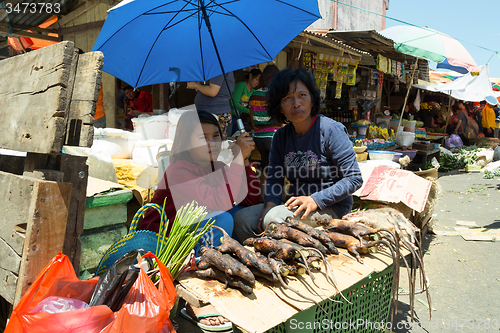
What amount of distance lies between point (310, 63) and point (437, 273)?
501 cm

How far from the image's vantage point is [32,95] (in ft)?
5.14

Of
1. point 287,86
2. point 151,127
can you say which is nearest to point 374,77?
point 151,127

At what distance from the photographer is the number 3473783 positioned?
239 inches

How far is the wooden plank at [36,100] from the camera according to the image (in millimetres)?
1424

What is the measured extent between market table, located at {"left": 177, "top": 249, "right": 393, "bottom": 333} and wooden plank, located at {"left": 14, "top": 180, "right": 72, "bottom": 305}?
623 mm

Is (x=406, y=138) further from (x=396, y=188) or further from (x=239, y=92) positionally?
(x=396, y=188)

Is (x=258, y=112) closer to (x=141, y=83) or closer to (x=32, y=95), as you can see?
(x=141, y=83)

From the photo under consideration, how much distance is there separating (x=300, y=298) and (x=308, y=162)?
4.40 feet

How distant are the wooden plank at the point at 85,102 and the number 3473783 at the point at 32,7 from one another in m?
5.86

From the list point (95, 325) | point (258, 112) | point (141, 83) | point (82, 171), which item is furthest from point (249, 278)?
point (258, 112)

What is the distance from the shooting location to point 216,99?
4078 mm

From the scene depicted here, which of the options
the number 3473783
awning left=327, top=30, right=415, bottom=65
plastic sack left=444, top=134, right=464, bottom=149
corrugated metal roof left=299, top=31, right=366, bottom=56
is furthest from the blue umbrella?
plastic sack left=444, top=134, right=464, bottom=149

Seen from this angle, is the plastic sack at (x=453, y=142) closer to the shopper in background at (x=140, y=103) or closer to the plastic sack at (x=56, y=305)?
the shopper in background at (x=140, y=103)

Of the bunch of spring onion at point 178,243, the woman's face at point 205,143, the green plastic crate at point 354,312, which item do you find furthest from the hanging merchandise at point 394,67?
the bunch of spring onion at point 178,243
